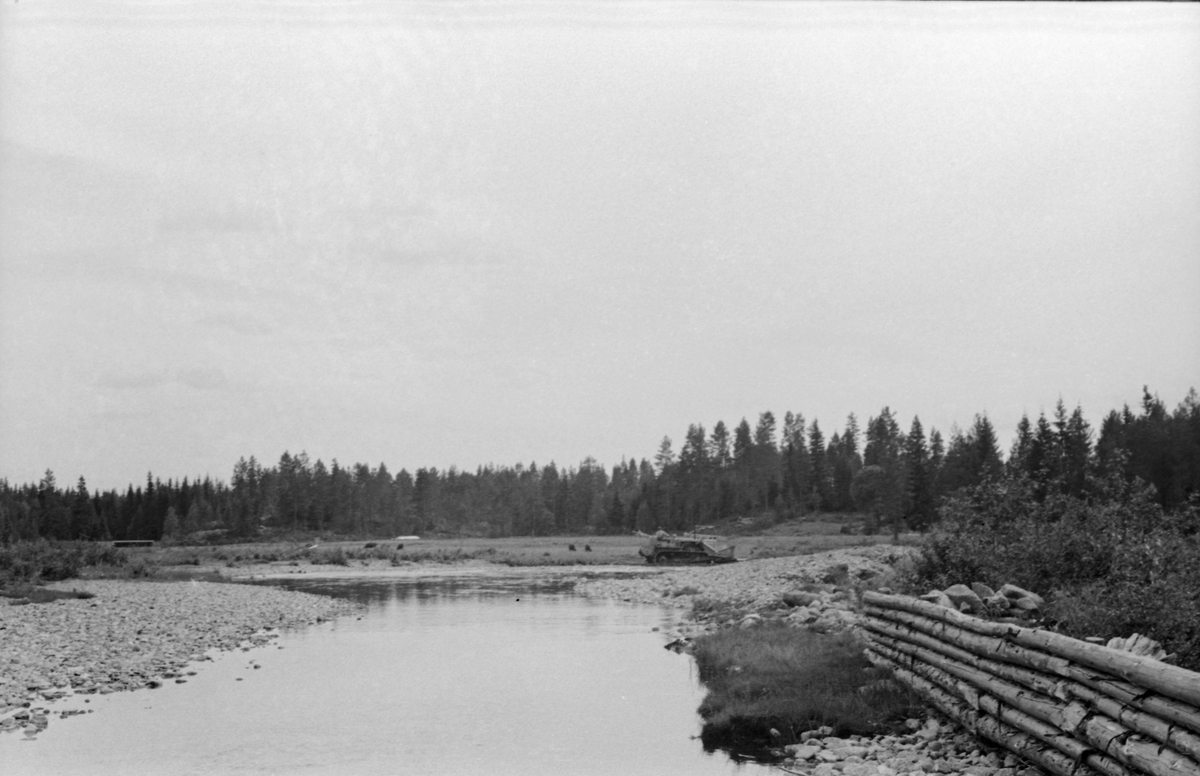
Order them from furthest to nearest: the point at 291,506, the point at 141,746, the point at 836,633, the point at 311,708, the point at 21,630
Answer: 1. the point at 291,506
2. the point at 21,630
3. the point at 836,633
4. the point at 311,708
5. the point at 141,746

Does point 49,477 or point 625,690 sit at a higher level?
Answer: point 49,477

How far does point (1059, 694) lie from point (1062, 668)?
29cm

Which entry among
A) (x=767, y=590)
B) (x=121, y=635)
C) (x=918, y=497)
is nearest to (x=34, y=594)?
(x=121, y=635)

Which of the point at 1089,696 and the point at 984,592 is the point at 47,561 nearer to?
the point at 984,592

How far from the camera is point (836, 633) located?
2248 centimetres

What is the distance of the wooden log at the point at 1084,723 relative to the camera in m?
8.09

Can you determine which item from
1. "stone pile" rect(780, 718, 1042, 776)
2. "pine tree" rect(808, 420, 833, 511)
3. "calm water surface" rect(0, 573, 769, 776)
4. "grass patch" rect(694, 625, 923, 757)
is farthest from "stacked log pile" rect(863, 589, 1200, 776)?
"pine tree" rect(808, 420, 833, 511)

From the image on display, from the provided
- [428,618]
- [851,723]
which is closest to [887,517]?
[428,618]

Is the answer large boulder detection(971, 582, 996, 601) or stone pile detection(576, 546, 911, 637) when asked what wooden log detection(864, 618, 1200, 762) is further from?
stone pile detection(576, 546, 911, 637)

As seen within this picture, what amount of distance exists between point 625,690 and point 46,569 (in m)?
37.6

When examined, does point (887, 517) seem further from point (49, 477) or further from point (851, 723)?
point (49, 477)

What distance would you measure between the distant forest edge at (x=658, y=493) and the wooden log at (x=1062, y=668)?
7532 cm

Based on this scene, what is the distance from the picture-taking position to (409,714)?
17109mm

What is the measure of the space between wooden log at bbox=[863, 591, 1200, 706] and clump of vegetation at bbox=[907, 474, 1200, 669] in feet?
6.79
